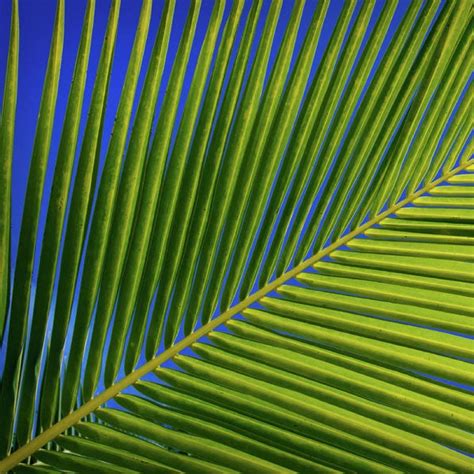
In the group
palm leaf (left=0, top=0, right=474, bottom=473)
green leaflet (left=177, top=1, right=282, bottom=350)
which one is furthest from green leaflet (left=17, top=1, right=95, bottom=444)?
green leaflet (left=177, top=1, right=282, bottom=350)

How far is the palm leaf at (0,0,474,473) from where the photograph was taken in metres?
0.69

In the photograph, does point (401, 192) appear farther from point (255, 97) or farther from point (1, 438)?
point (1, 438)

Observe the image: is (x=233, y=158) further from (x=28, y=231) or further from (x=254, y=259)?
(x=28, y=231)

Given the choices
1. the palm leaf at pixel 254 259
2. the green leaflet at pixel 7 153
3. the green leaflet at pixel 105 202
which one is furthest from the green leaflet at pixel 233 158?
the green leaflet at pixel 7 153

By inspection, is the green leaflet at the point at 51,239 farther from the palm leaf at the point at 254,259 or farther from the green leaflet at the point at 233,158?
the green leaflet at the point at 233,158

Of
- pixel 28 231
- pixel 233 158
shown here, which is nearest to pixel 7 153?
pixel 28 231

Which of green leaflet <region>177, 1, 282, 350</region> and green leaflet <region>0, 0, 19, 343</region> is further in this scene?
green leaflet <region>177, 1, 282, 350</region>

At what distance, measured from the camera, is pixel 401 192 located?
962mm

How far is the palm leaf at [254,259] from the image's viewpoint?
2.27 ft

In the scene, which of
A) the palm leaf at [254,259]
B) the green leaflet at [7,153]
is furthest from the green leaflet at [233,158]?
the green leaflet at [7,153]

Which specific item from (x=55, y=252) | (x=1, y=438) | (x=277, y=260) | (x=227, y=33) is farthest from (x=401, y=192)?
(x=1, y=438)

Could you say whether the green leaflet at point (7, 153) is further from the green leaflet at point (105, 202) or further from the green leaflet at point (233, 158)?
the green leaflet at point (233, 158)

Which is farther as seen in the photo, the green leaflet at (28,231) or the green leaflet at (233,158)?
the green leaflet at (233,158)

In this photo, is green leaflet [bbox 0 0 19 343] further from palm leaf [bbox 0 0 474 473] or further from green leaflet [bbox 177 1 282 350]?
green leaflet [bbox 177 1 282 350]
